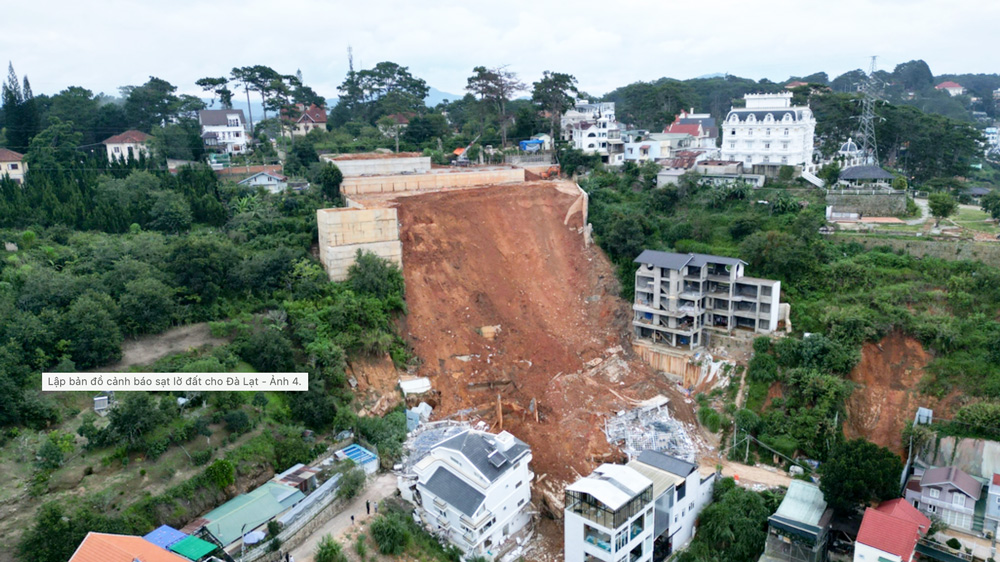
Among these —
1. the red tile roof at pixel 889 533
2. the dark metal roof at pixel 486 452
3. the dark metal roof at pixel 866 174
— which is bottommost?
the red tile roof at pixel 889 533

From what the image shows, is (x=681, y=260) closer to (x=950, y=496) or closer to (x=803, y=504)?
(x=803, y=504)

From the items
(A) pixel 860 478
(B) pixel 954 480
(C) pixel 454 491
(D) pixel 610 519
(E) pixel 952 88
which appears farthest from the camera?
(E) pixel 952 88

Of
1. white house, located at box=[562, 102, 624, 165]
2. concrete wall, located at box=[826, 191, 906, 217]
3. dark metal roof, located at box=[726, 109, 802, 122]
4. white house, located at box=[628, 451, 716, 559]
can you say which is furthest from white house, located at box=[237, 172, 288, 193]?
concrete wall, located at box=[826, 191, 906, 217]

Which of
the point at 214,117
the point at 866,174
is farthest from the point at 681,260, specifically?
the point at 214,117

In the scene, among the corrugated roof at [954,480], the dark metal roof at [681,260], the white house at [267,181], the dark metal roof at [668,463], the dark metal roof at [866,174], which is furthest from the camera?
the white house at [267,181]

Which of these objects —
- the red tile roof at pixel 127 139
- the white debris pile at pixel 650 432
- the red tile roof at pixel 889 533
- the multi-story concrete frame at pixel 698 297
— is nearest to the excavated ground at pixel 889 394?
the multi-story concrete frame at pixel 698 297

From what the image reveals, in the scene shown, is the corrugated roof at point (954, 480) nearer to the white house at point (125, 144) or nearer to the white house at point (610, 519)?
the white house at point (610, 519)

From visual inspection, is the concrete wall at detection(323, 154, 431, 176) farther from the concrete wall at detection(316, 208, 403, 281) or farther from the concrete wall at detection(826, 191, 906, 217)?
the concrete wall at detection(826, 191, 906, 217)
